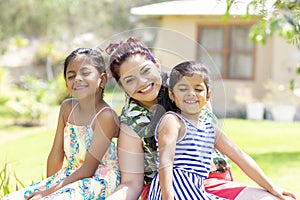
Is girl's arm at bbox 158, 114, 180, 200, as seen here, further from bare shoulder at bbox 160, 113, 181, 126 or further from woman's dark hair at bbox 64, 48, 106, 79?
woman's dark hair at bbox 64, 48, 106, 79

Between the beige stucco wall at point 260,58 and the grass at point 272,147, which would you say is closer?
the grass at point 272,147

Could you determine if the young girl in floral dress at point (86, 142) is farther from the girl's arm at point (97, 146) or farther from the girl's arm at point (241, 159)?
the girl's arm at point (241, 159)

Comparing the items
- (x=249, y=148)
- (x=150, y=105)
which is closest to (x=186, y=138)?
(x=150, y=105)

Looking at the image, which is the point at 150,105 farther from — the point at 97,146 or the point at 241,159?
the point at 241,159

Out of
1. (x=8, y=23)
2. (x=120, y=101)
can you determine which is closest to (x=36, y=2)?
(x=8, y=23)

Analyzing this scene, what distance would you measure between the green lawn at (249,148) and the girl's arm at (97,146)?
2878mm

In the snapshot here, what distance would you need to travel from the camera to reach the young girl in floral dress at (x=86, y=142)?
308 cm

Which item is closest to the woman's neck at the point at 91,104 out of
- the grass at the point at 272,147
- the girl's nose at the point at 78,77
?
the girl's nose at the point at 78,77

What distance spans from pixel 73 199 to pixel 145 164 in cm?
40

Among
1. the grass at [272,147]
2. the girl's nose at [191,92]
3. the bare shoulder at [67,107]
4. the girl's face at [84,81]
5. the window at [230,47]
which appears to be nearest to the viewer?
the girl's nose at [191,92]

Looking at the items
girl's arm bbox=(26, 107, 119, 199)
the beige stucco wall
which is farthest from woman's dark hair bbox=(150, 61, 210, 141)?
the beige stucco wall

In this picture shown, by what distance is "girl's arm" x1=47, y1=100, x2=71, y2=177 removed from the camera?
3.43 m

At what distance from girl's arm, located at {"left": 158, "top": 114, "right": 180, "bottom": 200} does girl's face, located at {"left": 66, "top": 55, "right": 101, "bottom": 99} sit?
0.46 meters

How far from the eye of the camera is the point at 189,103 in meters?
2.96
